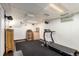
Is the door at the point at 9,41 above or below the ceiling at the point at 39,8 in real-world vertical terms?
below

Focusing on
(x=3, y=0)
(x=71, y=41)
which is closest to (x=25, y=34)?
(x=71, y=41)

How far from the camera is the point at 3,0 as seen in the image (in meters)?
1.77

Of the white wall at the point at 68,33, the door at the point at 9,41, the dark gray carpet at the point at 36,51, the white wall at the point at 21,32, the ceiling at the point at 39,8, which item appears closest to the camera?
the ceiling at the point at 39,8

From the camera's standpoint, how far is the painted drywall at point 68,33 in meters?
3.84

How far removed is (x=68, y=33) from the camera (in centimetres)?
438

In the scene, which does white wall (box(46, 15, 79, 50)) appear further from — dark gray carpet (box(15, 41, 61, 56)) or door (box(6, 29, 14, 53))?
door (box(6, 29, 14, 53))

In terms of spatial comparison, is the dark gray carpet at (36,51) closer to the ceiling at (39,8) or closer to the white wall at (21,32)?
the ceiling at (39,8)

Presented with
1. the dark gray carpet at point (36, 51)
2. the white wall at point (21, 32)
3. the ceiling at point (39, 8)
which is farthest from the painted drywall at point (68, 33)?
the white wall at point (21, 32)

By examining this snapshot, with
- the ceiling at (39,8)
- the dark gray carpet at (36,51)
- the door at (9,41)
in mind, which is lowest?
the dark gray carpet at (36,51)

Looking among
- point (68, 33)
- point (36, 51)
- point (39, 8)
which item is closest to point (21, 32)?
point (36, 51)

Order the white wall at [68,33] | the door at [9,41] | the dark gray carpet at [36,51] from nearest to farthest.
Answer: the dark gray carpet at [36,51], the door at [9,41], the white wall at [68,33]

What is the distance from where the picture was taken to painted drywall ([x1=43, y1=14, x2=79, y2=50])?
12.6 feet

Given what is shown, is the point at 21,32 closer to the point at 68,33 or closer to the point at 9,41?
the point at 9,41

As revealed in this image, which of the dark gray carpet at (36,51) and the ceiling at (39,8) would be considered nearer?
the ceiling at (39,8)
